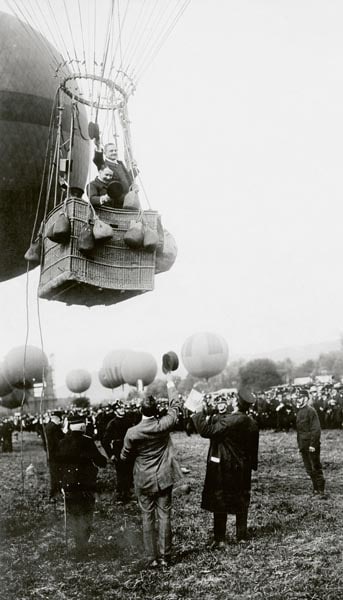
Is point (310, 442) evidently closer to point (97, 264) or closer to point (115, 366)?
point (97, 264)

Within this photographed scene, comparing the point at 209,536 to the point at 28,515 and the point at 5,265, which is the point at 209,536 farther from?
the point at 5,265

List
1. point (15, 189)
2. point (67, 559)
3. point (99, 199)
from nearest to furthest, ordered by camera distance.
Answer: point (99, 199), point (15, 189), point (67, 559)

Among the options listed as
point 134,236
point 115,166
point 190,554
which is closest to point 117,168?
point 115,166

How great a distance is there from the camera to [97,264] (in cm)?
454

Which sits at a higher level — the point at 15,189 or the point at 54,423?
the point at 15,189

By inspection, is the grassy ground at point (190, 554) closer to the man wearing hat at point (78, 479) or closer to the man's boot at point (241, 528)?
the man's boot at point (241, 528)

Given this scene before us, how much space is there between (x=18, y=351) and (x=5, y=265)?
23.3m

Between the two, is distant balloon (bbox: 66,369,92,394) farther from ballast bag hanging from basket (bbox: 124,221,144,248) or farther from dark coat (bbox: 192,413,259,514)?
ballast bag hanging from basket (bbox: 124,221,144,248)

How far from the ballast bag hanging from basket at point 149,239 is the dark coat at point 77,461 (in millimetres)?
3256

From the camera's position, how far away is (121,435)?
11.8 meters

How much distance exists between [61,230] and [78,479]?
360 cm

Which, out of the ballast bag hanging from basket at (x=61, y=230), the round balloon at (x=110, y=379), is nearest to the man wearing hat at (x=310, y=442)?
the ballast bag hanging from basket at (x=61, y=230)

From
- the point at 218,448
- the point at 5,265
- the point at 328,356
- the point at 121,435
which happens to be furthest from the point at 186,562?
the point at 328,356

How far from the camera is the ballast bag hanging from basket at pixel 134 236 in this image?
14.9ft
